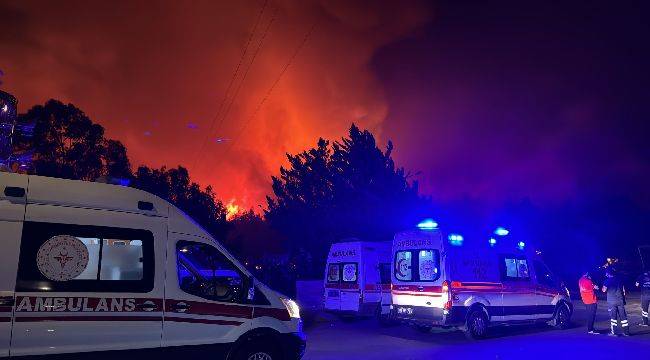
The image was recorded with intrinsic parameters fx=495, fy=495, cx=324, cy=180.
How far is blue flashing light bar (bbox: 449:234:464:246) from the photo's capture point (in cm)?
1128

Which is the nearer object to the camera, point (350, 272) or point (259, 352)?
point (259, 352)

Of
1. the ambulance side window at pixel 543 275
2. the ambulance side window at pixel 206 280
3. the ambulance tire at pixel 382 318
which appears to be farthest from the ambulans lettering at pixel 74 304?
the ambulance side window at pixel 543 275

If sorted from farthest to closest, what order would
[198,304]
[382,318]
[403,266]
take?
[382,318]
[403,266]
[198,304]

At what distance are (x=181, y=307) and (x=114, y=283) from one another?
2.63ft

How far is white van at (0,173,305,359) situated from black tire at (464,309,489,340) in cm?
578

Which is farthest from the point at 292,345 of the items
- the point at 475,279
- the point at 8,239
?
the point at 475,279

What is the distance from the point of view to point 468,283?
11148mm

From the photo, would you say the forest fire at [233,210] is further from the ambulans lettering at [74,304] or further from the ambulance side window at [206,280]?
the ambulans lettering at [74,304]

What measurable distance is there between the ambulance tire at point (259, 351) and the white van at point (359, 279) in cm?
732

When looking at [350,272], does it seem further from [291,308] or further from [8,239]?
[8,239]

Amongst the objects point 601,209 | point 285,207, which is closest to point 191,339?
point 285,207

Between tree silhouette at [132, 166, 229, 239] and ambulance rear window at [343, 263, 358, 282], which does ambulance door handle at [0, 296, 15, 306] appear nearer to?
ambulance rear window at [343, 263, 358, 282]

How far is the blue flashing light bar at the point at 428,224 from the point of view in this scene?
37.4 ft

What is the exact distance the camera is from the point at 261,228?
65438 mm
